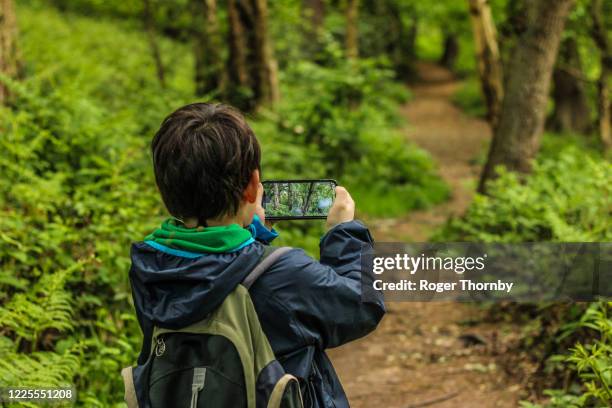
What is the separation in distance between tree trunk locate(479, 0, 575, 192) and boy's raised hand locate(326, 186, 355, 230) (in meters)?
5.88

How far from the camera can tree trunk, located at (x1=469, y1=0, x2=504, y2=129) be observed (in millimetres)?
9086

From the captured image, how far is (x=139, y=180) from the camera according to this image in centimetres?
671

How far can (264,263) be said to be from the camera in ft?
6.35

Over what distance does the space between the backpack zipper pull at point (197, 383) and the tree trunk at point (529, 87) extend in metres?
6.31

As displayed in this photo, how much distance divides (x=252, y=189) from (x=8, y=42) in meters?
6.71

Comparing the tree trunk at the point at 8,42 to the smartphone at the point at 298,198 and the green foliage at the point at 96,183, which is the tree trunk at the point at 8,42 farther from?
the smartphone at the point at 298,198

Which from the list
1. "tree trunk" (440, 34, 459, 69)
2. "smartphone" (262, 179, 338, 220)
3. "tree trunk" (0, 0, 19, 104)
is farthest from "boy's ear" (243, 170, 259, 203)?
"tree trunk" (440, 34, 459, 69)

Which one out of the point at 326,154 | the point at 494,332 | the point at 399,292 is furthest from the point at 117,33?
the point at 399,292

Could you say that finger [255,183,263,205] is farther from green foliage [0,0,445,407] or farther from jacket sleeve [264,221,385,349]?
green foliage [0,0,445,407]

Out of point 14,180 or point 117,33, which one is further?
point 117,33

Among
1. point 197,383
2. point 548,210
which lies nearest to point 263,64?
point 548,210

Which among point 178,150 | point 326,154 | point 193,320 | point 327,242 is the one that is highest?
point 178,150

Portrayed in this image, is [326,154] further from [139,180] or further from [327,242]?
[327,242]

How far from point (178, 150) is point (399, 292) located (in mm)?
1758
